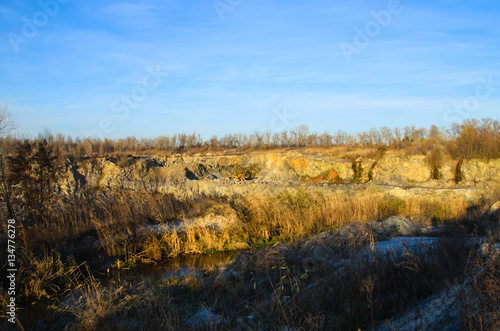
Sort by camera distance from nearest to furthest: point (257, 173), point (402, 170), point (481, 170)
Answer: point (481, 170) → point (402, 170) → point (257, 173)

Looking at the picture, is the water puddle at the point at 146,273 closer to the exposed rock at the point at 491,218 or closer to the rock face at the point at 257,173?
the rock face at the point at 257,173

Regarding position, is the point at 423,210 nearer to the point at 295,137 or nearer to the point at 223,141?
the point at 295,137

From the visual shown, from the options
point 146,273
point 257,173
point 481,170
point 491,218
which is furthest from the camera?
point 257,173

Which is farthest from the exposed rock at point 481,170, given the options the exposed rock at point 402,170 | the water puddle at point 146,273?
the water puddle at point 146,273

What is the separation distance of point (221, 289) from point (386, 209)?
995cm

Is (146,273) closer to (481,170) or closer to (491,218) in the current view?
(491,218)

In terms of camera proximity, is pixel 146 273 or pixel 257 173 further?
pixel 257 173

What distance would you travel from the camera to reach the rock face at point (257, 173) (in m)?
17.4

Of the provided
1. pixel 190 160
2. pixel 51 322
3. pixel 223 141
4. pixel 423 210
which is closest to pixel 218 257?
pixel 51 322

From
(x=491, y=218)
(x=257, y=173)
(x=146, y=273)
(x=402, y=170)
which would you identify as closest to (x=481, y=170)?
(x=402, y=170)

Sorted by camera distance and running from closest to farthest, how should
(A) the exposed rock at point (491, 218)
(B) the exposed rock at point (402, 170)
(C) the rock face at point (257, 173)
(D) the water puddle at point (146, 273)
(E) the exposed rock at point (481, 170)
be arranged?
(D) the water puddle at point (146, 273), (A) the exposed rock at point (491, 218), (E) the exposed rock at point (481, 170), (C) the rock face at point (257, 173), (B) the exposed rock at point (402, 170)

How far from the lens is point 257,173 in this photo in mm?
22453

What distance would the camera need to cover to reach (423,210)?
12898 millimetres

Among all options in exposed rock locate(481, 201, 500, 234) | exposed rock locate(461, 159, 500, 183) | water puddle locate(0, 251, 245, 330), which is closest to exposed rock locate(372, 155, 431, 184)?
exposed rock locate(461, 159, 500, 183)
